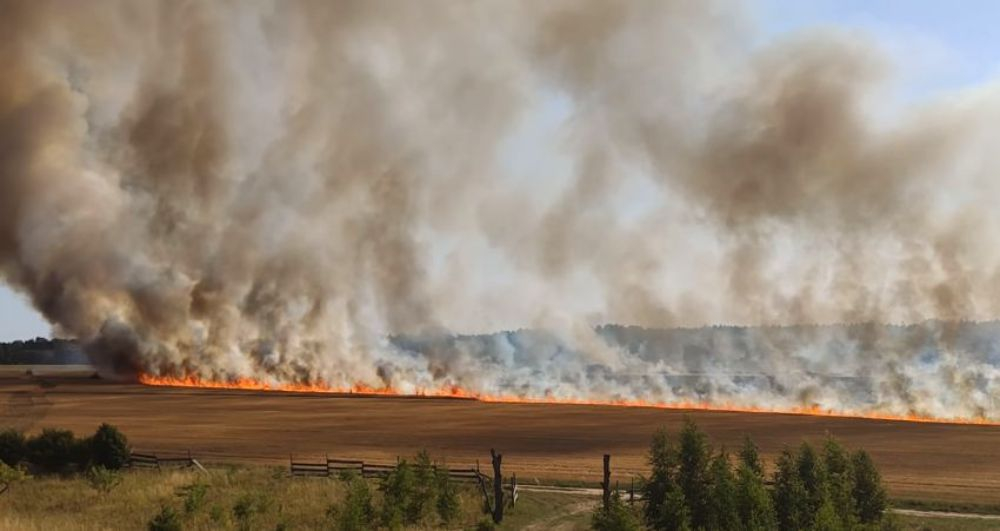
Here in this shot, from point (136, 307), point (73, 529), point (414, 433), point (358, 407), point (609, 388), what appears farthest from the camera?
point (136, 307)

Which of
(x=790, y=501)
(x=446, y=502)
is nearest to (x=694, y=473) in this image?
(x=790, y=501)

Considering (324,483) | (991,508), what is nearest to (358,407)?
(324,483)

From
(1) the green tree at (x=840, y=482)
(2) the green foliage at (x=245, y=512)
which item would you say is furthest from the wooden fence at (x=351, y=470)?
(1) the green tree at (x=840, y=482)

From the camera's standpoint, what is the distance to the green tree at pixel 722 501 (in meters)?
20.3

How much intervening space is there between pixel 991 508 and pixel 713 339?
146 metres

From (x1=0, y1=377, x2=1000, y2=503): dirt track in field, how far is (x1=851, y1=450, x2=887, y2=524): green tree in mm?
7804

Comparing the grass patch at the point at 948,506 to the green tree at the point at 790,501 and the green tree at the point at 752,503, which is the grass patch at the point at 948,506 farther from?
the green tree at the point at 752,503

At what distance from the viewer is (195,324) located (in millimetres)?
93062

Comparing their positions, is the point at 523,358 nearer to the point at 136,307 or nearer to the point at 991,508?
the point at 136,307

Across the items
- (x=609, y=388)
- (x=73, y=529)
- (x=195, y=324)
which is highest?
(x=195, y=324)

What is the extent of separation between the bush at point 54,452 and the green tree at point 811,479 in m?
27.3

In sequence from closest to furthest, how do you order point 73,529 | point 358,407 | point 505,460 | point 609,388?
point 73,529 < point 505,460 < point 358,407 < point 609,388

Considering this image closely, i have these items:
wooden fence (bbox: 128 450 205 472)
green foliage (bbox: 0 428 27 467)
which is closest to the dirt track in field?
wooden fence (bbox: 128 450 205 472)

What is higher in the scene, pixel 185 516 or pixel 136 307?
pixel 136 307
